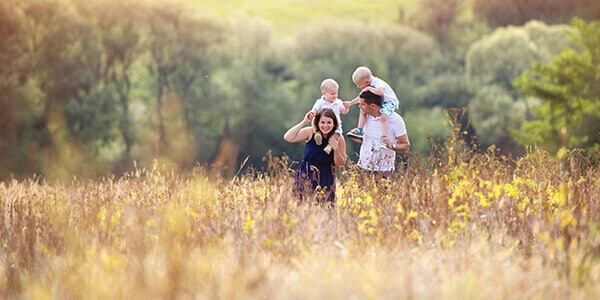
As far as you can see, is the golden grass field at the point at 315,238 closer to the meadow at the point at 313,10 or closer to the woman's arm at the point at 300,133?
the woman's arm at the point at 300,133

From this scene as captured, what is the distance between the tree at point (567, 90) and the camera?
3022cm

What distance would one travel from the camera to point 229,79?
3872 cm

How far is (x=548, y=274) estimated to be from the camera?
575 cm

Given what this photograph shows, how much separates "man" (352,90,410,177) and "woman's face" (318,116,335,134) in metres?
0.60

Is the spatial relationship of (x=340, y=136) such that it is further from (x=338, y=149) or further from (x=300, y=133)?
(x=300, y=133)

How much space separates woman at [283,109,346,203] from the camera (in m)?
8.43

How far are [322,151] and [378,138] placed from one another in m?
0.79

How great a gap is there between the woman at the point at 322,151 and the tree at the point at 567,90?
22404 millimetres

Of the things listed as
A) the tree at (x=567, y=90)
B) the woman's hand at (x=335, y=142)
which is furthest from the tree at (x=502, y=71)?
the woman's hand at (x=335, y=142)

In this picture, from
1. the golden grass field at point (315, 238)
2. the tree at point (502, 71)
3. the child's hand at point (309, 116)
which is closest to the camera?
the golden grass field at point (315, 238)

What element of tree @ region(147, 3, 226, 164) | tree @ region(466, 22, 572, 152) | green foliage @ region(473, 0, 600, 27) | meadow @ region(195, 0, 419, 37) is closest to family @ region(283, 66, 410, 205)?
tree @ region(147, 3, 226, 164)

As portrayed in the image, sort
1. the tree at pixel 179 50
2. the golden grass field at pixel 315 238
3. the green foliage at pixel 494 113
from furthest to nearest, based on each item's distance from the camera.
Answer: the tree at pixel 179 50, the green foliage at pixel 494 113, the golden grass field at pixel 315 238

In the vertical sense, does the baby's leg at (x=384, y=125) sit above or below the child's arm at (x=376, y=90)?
below

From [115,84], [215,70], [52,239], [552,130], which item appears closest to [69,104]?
[115,84]
